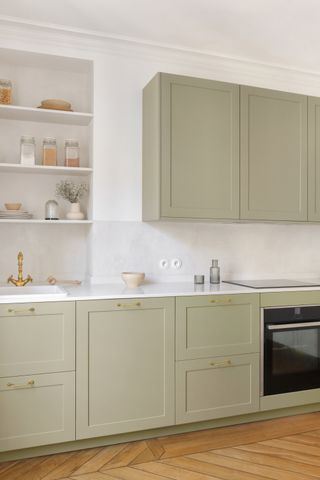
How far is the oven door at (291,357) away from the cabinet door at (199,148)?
0.83 metres

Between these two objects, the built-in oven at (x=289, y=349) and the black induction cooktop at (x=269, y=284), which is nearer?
the built-in oven at (x=289, y=349)

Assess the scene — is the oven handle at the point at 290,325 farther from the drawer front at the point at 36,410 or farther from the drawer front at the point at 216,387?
the drawer front at the point at 36,410

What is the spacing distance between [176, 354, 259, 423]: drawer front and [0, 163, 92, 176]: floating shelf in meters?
1.42

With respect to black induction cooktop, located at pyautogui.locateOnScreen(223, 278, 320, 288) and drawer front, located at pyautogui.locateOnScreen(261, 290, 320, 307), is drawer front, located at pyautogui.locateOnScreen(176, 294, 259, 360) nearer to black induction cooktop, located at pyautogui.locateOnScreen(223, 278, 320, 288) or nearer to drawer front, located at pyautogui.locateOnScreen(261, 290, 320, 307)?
drawer front, located at pyautogui.locateOnScreen(261, 290, 320, 307)

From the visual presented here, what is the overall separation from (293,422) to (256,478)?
76cm

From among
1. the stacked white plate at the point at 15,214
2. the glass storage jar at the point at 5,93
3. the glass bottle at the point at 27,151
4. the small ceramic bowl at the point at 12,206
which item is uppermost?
the glass storage jar at the point at 5,93

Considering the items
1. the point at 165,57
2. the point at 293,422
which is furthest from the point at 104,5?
the point at 293,422

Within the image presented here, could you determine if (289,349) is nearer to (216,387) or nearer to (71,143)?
(216,387)

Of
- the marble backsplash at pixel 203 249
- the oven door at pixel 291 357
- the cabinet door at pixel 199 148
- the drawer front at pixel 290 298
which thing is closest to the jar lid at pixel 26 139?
the marble backsplash at pixel 203 249

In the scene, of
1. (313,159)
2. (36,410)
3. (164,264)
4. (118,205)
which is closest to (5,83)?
(118,205)

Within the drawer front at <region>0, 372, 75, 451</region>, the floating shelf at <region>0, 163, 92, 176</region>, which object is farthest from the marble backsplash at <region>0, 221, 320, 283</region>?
the drawer front at <region>0, 372, 75, 451</region>

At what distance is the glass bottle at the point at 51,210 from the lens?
285 cm

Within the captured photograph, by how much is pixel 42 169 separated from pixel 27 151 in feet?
0.50

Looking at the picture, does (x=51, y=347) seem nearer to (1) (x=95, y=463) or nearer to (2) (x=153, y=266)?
(1) (x=95, y=463)
